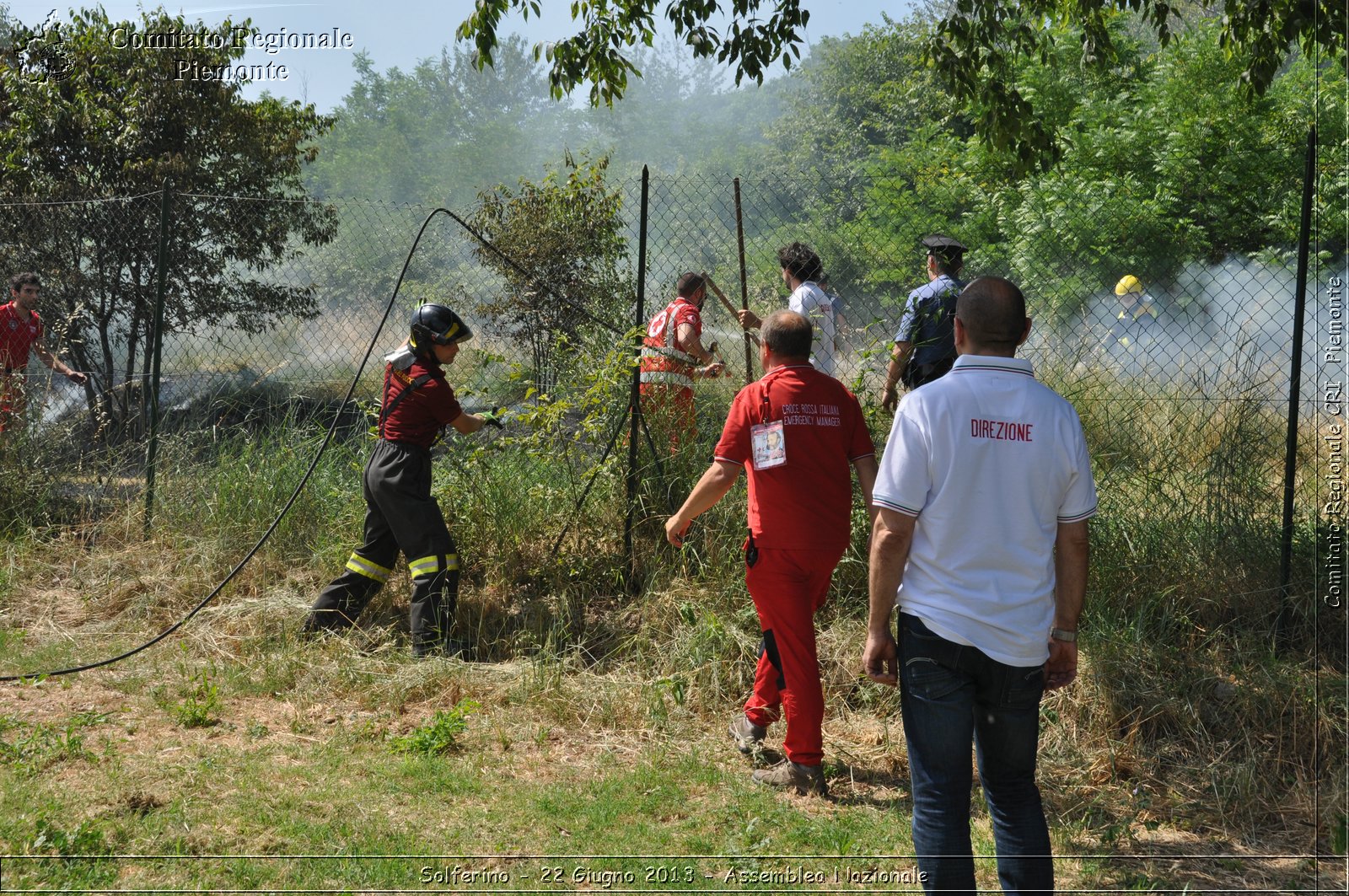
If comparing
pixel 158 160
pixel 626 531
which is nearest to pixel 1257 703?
pixel 626 531

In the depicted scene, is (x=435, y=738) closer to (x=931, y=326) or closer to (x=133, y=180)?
(x=931, y=326)

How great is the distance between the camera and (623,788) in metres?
3.98

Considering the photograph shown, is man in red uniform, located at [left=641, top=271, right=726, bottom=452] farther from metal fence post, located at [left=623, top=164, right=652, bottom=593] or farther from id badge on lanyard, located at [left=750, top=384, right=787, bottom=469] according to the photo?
id badge on lanyard, located at [left=750, top=384, right=787, bottom=469]

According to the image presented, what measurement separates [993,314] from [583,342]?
3914 mm

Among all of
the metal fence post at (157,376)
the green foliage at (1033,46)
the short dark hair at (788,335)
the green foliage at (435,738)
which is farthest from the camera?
the metal fence post at (157,376)

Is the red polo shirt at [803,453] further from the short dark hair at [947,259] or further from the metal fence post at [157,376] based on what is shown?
the metal fence post at [157,376]

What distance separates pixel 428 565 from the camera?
17.5 feet

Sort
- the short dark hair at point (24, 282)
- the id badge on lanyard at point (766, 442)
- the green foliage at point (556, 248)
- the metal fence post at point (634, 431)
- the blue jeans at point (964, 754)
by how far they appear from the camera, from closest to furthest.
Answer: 1. the blue jeans at point (964, 754)
2. the id badge on lanyard at point (766, 442)
3. the metal fence post at point (634, 431)
4. the short dark hair at point (24, 282)
5. the green foliage at point (556, 248)

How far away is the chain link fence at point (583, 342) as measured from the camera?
5.23 m

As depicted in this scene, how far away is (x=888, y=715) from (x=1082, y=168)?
626 inches

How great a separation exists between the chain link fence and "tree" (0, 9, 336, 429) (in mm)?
31

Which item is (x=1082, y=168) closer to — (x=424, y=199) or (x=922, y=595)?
(x=922, y=595)

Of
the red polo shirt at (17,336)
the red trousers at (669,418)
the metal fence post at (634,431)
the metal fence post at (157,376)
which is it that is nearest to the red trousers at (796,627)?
the metal fence post at (634,431)

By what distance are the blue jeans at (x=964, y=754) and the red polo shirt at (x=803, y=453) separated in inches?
47.4
